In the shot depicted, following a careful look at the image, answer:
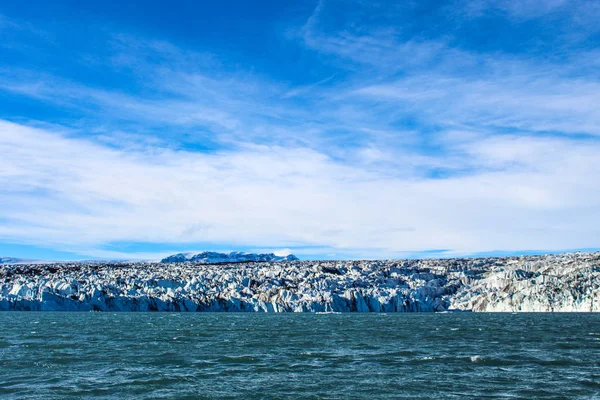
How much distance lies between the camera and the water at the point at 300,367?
54.4 feet

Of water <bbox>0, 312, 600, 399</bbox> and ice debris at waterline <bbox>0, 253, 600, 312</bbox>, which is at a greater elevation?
water <bbox>0, 312, 600, 399</bbox>

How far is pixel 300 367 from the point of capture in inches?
839

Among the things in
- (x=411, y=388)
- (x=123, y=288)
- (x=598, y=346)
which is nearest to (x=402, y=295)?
(x=123, y=288)

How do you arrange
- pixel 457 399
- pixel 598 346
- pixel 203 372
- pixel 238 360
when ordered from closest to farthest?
1. pixel 457 399
2. pixel 203 372
3. pixel 238 360
4. pixel 598 346

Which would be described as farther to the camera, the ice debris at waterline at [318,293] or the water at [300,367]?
the ice debris at waterline at [318,293]

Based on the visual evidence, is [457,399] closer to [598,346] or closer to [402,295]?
[598,346]

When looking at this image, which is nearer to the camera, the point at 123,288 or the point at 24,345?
the point at 24,345

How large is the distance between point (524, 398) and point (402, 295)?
2635 inches

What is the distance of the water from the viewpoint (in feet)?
54.4

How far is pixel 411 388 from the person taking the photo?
17000 mm

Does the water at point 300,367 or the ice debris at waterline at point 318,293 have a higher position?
the water at point 300,367

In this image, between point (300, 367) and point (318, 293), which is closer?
point (300, 367)

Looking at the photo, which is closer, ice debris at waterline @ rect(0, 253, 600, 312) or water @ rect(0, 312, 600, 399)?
water @ rect(0, 312, 600, 399)

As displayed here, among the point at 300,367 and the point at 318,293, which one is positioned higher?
the point at 300,367
